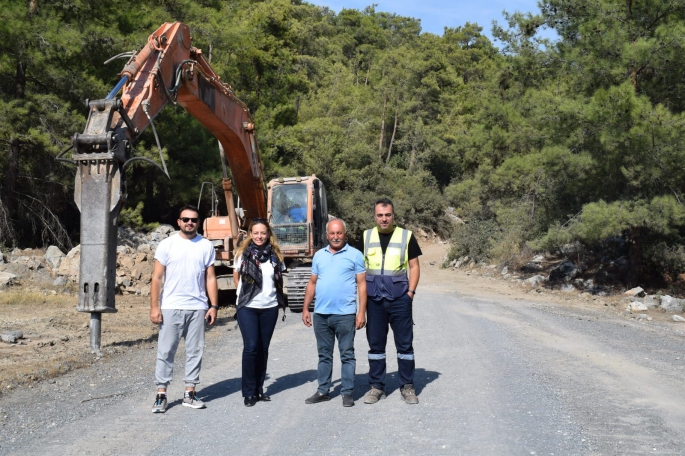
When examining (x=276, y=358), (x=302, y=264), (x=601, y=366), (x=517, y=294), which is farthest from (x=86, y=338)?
(x=517, y=294)

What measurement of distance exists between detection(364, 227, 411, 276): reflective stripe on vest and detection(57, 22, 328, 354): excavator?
1.07m

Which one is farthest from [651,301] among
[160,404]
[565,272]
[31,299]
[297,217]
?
[160,404]

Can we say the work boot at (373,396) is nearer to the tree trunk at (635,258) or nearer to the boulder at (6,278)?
the boulder at (6,278)

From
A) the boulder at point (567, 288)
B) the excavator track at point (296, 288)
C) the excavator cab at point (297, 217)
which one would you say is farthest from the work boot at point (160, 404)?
the boulder at point (567, 288)

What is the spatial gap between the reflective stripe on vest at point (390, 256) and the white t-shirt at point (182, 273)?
5.10ft

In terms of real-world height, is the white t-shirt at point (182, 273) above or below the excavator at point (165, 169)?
below

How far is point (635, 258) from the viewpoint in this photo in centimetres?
2094

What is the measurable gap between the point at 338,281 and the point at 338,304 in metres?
0.21

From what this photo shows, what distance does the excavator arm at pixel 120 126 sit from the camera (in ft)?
30.3

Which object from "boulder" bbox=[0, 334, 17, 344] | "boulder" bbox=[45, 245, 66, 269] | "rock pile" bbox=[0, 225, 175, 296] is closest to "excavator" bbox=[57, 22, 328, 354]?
"boulder" bbox=[0, 334, 17, 344]

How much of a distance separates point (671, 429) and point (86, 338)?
8772mm

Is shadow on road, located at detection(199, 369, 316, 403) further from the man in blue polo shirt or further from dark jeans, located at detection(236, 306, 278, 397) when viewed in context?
the man in blue polo shirt

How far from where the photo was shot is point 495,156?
31.9 m

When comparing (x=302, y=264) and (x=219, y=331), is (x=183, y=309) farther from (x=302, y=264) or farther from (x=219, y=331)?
(x=302, y=264)
